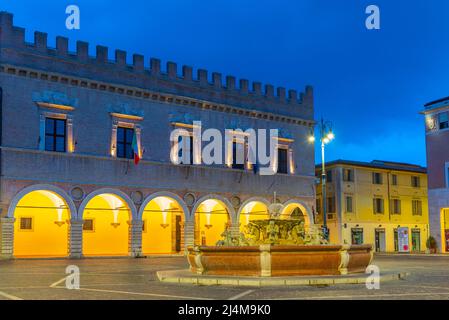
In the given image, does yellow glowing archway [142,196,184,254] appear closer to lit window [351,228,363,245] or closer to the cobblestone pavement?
lit window [351,228,363,245]

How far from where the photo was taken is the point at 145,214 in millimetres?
36688

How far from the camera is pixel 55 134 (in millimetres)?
29781

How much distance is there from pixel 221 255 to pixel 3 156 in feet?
56.3

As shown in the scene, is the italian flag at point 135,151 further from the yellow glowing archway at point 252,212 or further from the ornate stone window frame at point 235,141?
the yellow glowing archway at point 252,212

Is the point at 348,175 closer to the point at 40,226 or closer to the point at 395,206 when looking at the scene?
the point at 395,206

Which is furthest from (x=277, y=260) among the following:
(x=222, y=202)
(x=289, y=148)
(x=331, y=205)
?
(x=331, y=205)

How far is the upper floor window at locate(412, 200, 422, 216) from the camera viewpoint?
52719mm

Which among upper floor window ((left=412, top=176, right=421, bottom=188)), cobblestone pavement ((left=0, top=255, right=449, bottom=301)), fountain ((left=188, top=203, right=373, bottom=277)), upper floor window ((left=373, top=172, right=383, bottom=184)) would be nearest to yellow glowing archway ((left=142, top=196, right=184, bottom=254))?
upper floor window ((left=373, top=172, right=383, bottom=184))

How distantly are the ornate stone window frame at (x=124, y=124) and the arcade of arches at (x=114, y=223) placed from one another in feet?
8.18

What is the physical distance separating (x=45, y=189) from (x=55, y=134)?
9.21 feet

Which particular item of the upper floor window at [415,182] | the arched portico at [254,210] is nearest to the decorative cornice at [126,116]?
the arched portico at [254,210]

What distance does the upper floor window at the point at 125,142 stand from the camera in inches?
1257
